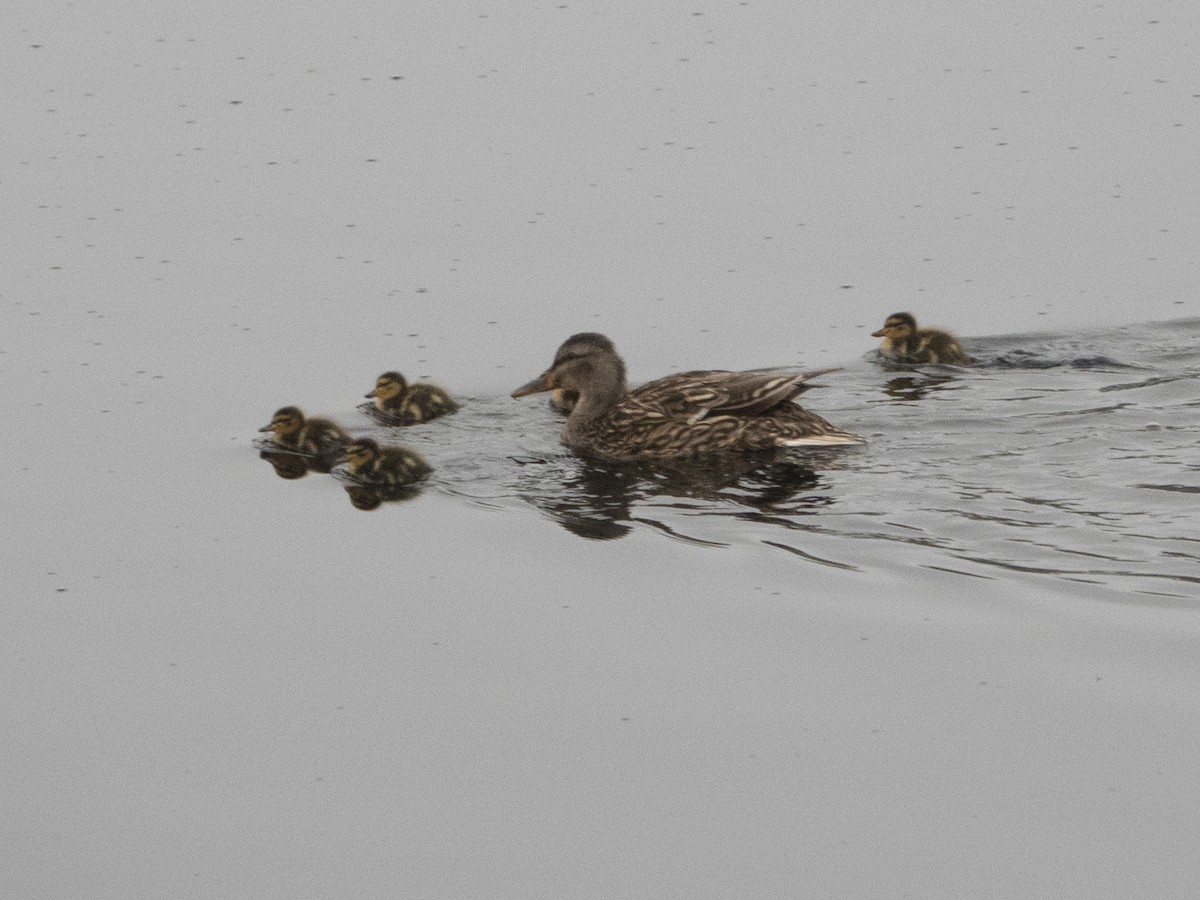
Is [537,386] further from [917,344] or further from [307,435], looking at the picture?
[917,344]

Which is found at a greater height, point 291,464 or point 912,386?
point 912,386

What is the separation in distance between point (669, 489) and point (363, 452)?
107 centimetres

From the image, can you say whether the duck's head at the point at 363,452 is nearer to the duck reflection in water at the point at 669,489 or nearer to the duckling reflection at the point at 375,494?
the duckling reflection at the point at 375,494

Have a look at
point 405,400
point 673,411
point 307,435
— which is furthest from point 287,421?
point 673,411

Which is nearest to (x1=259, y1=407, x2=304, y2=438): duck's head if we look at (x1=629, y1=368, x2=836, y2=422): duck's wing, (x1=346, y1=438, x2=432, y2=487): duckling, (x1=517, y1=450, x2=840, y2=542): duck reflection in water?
(x1=346, y1=438, x2=432, y2=487): duckling

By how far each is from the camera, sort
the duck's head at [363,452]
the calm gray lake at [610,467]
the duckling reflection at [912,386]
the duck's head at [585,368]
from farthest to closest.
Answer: the duckling reflection at [912,386]
the duck's head at [585,368]
the duck's head at [363,452]
the calm gray lake at [610,467]

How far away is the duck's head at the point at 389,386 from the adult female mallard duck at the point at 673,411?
0.43 meters

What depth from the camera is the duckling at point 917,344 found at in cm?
826

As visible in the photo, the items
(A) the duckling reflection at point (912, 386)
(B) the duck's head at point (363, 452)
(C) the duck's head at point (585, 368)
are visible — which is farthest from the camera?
(A) the duckling reflection at point (912, 386)

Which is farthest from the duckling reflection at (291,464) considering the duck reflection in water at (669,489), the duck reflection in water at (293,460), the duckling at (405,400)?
the duck reflection in water at (669,489)

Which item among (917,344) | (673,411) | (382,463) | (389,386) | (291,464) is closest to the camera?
(382,463)

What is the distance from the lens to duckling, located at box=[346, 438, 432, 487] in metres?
7.42

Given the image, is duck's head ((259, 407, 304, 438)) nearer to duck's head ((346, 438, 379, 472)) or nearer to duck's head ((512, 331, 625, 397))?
duck's head ((346, 438, 379, 472))

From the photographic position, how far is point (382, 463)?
745 cm
